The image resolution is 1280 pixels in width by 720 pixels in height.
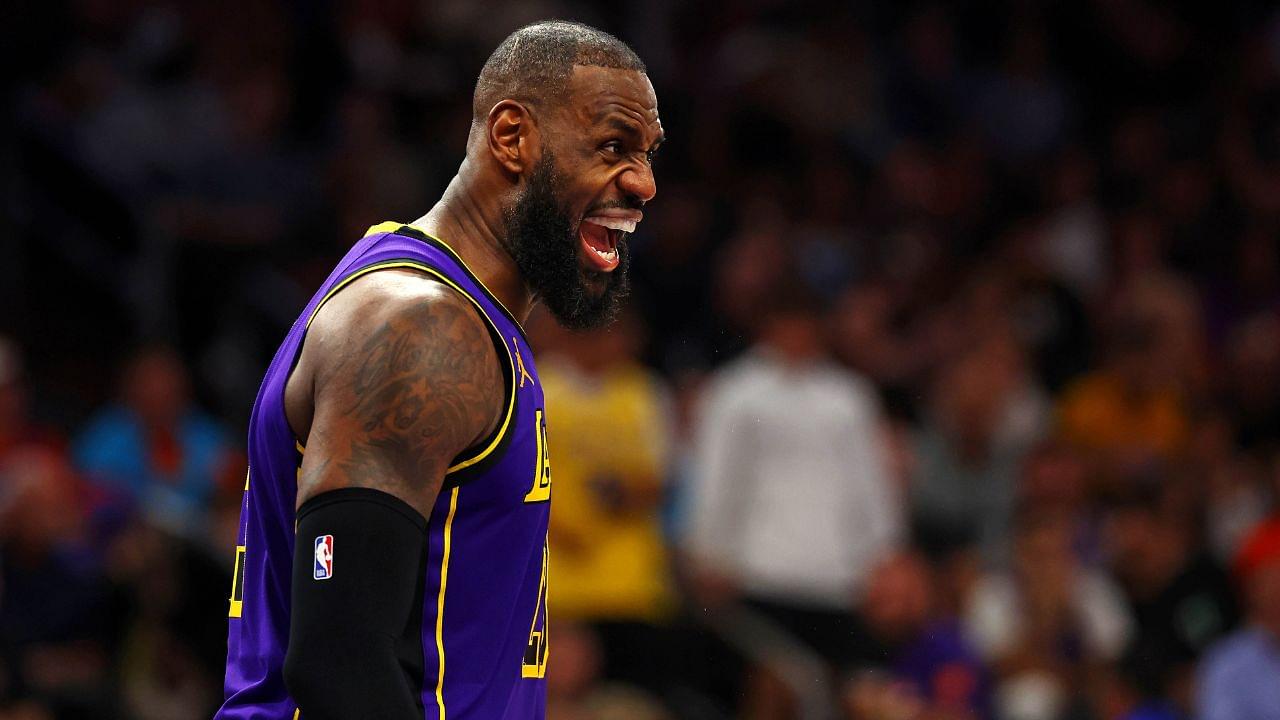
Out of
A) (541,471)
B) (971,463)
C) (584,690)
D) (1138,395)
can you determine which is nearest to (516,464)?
(541,471)

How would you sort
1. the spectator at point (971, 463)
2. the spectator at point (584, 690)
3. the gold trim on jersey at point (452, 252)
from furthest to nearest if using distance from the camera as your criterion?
the spectator at point (971, 463)
the spectator at point (584, 690)
the gold trim on jersey at point (452, 252)

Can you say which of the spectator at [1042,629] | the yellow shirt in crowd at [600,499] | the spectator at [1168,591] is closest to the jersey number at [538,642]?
the yellow shirt in crowd at [600,499]

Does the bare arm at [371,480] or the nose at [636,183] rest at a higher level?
the nose at [636,183]

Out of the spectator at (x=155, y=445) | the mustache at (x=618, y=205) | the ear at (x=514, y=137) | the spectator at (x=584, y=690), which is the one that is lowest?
the spectator at (x=584, y=690)

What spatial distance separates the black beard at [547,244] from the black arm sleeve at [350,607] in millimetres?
676

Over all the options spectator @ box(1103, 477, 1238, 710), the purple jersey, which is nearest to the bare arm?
the purple jersey

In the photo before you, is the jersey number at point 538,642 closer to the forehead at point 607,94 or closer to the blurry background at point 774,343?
the forehead at point 607,94

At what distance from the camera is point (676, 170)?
35.8ft

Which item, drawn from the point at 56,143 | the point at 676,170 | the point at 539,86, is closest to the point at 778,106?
the point at 676,170

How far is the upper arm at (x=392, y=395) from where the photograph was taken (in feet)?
8.27

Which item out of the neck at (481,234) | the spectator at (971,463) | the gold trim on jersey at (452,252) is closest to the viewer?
the gold trim on jersey at (452,252)

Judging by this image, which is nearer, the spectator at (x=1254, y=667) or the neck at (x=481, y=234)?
the neck at (x=481, y=234)

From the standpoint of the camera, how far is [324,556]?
2.48 m

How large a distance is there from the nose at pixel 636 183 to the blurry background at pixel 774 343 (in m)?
4.11
